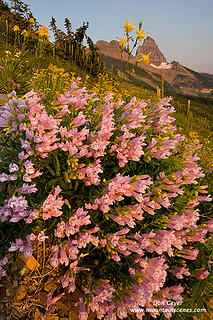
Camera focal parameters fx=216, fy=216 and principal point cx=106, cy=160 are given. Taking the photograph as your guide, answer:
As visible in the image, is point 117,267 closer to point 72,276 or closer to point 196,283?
point 72,276

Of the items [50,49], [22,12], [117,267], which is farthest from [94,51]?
[117,267]

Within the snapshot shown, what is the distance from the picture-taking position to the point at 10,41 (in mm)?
10945

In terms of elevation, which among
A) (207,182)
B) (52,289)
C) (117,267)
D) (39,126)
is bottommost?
(52,289)

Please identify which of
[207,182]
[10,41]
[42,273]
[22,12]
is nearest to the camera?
[42,273]

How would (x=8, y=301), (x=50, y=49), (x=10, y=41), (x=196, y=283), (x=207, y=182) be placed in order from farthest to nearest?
1. (x=50, y=49)
2. (x=10, y=41)
3. (x=207, y=182)
4. (x=196, y=283)
5. (x=8, y=301)

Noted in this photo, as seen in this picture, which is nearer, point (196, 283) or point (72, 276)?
point (72, 276)

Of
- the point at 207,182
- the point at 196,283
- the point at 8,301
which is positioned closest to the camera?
Result: the point at 8,301

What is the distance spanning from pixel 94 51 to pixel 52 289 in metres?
13.6

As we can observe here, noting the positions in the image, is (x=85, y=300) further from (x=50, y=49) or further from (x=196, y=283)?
(x=50, y=49)

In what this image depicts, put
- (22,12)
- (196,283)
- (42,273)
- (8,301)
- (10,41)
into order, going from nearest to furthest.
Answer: (8,301)
(42,273)
(196,283)
(10,41)
(22,12)

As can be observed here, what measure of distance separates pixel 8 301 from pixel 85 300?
0.69 m

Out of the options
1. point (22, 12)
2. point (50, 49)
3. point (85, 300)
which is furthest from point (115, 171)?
point (22, 12)

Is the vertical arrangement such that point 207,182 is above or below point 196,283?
above

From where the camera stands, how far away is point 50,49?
1248 centimetres
